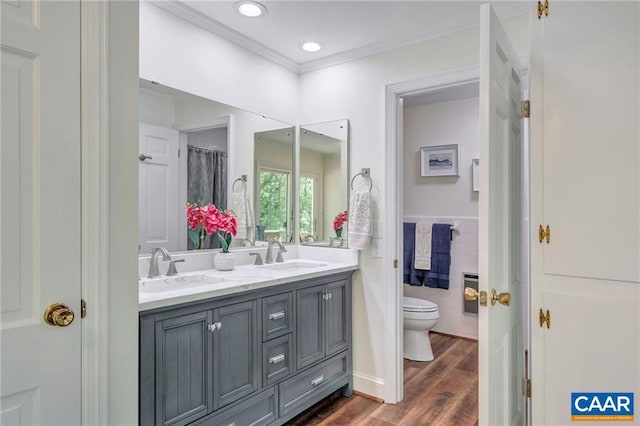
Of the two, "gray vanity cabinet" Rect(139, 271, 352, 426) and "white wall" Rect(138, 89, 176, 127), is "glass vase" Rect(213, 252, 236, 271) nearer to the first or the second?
"gray vanity cabinet" Rect(139, 271, 352, 426)

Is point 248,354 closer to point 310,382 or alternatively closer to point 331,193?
point 310,382

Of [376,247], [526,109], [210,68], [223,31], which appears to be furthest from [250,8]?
[376,247]

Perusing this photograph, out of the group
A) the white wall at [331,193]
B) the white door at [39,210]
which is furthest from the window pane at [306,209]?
the white door at [39,210]

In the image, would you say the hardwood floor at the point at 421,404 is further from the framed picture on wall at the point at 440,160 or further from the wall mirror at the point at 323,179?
the framed picture on wall at the point at 440,160

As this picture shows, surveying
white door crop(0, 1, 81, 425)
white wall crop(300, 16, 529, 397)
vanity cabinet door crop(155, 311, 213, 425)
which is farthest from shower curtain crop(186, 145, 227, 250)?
white door crop(0, 1, 81, 425)

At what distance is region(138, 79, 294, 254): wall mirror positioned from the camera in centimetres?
211

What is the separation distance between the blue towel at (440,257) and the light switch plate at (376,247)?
1516 millimetres

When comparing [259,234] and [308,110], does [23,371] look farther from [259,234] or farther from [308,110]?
[308,110]

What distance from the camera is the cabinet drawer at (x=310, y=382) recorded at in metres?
2.19

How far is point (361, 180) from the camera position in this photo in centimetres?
274

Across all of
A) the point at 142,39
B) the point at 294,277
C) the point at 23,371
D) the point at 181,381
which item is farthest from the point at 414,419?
the point at 142,39

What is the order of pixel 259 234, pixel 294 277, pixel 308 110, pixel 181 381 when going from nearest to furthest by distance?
1. pixel 181 381
2. pixel 294 277
3. pixel 259 234
4. pixel 308 110

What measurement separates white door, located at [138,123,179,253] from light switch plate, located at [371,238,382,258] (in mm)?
1229

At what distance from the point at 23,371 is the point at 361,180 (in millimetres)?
2124
